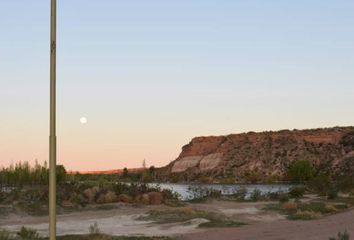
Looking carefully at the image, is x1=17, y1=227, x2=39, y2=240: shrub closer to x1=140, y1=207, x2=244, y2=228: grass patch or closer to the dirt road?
the dirt road

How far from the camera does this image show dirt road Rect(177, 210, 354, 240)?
68.7 ft

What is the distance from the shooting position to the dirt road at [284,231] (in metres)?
20.9

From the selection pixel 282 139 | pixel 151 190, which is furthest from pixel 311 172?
pixel 151 190

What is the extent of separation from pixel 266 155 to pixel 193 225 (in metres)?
94.0

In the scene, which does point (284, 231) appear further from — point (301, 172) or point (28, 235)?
point (301, 172)

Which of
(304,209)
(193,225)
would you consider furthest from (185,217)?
(304,209)

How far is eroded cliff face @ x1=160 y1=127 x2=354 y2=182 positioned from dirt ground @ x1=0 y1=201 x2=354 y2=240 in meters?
68.7

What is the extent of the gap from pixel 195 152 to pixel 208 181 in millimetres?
34693

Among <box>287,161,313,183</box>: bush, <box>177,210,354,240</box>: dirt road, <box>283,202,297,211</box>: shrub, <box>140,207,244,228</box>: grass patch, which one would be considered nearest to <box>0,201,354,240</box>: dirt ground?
<box>177,210,354,240</box>: dirt road

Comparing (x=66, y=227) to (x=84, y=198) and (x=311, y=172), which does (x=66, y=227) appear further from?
(x=311, y=172)

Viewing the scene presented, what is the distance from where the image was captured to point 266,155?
118 metres

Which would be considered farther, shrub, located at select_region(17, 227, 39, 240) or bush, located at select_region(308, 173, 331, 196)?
bush, located at select_region(308, 173, 331, 196)

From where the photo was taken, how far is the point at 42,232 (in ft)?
73.3

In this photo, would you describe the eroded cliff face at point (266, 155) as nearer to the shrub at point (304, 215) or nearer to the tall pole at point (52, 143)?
the shrub at point (304, 215)
